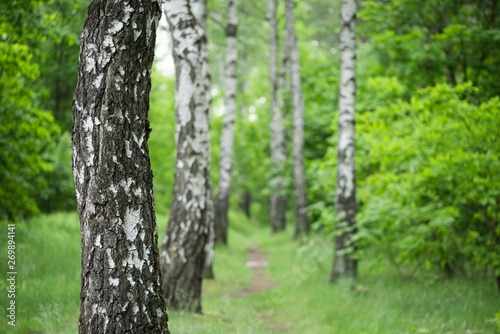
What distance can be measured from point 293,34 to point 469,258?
10326 mm

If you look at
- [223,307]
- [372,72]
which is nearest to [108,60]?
[223,307]

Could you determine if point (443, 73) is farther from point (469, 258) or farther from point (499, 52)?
point (469, 258)

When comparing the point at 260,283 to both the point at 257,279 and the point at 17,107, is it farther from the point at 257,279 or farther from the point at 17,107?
the point at 17,107

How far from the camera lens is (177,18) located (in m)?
5.83

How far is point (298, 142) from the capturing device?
14.2 metres

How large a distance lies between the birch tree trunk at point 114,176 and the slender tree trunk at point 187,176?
2.80 meters

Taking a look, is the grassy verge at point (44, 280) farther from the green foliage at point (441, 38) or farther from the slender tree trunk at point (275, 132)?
the slender tree trunk at point (275, 132)

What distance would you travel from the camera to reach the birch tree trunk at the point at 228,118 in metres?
11.8

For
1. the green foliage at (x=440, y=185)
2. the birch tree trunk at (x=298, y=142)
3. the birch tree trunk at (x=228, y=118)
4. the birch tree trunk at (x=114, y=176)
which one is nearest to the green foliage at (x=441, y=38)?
the green foliage at (x=440, y=185)

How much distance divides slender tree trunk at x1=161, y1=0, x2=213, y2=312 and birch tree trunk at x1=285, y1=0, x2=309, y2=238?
8.46 meters

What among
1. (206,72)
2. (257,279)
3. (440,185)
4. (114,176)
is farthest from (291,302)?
(114,176)

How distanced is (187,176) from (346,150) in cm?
325

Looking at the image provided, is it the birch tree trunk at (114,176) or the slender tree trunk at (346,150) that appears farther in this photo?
the slender tree trunk at (346,150)

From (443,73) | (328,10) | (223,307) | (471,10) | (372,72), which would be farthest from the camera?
(328,10)
